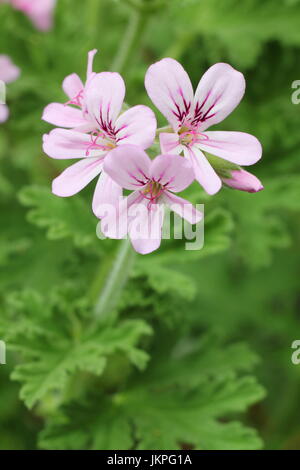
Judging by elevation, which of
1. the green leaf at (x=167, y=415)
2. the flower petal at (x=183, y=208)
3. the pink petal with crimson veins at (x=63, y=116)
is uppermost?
the pink petal with crimson veins at (x=63, y=116)

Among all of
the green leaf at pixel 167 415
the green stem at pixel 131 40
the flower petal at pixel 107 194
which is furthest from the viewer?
the green stem at pixel 131 40

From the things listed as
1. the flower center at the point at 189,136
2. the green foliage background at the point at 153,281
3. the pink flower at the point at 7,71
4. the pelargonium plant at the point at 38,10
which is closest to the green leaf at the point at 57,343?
the green foliage background at the point at 153,281

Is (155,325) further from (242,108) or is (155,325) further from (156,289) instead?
(242,108)

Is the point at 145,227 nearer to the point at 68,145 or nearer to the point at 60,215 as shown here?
the point at 68,145

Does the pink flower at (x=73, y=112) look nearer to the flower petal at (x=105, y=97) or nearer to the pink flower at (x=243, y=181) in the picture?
the flower petal at (x=105, y=97)

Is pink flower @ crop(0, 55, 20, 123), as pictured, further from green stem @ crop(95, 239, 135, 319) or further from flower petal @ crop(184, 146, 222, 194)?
flower petal @ crop(184, 146, 222, 194)

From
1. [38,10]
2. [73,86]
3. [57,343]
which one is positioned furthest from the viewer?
[38,10]

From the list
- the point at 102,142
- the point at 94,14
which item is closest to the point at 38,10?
the point at 94,14

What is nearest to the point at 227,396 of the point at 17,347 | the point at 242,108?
the point at 17,347
